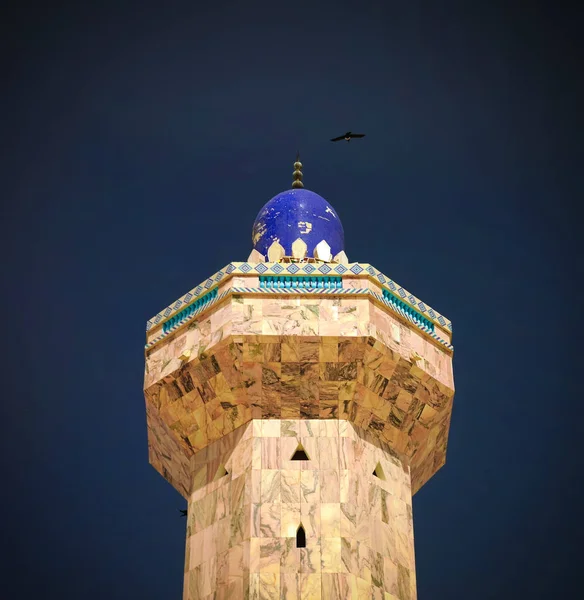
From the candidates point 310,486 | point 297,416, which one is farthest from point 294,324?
point 310,486

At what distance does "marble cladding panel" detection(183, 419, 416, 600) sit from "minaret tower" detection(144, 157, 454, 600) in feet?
0.06

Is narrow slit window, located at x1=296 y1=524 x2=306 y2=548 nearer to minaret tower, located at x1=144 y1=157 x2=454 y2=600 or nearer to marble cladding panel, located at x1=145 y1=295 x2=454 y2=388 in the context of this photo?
minaret tower, located at x1=144 y1=157 x2=454 y2=600

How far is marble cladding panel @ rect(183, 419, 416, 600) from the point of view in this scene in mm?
18438

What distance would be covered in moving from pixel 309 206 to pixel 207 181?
1035cm

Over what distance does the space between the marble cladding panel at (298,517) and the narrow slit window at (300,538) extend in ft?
0.18

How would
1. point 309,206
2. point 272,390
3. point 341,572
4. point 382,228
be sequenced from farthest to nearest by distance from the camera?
1. point 382,228
2. point 309,206
3. point 272,390
4. point 341,572

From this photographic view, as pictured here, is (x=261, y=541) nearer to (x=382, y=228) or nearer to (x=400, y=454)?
(x=400, y=454)

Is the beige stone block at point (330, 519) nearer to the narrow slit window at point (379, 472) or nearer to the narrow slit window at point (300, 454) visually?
the narrow slit window at point (300, 454)

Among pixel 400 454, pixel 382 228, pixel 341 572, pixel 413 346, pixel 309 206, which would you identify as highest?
pixel 382 228

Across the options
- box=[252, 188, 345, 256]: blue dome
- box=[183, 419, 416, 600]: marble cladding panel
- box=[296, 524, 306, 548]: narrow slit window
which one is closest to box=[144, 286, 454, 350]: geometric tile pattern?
box=[183, 419, 416, 600]: marble cladding panel

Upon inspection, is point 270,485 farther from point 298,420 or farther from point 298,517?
point 298,420
